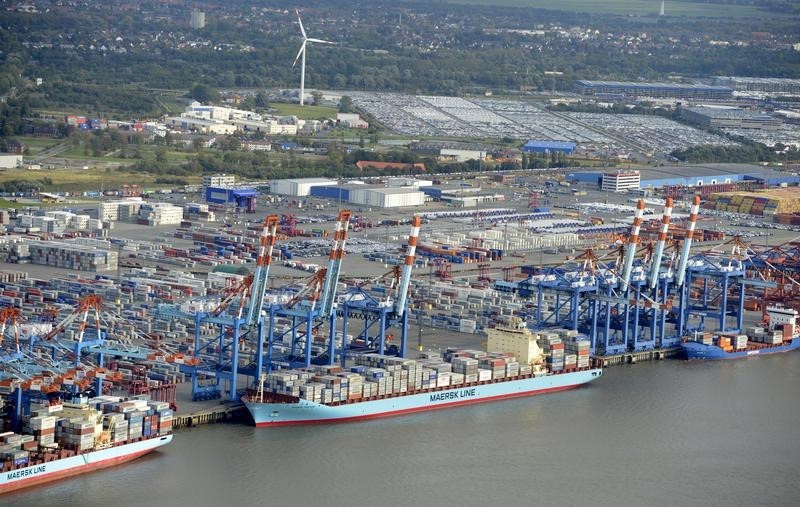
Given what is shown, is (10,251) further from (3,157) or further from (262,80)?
(262,80)

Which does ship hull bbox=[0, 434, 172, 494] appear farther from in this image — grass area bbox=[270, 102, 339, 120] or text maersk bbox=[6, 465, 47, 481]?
grass area bbox=[270, 102, 339, 120]

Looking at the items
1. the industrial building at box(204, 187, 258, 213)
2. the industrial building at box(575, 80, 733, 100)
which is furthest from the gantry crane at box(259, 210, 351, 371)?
the industrial building at box(575, 80, 733, 100)

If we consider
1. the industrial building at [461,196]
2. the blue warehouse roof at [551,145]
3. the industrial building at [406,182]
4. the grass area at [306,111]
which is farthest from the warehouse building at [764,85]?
the industrial building at [461,196]

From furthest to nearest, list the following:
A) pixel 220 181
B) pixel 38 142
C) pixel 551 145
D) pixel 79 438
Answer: pixel 551 145 → pixel 38 142 → pixel 220 181 → pixel 79 438

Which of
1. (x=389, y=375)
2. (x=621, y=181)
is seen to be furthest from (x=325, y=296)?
(x=621, y=181)

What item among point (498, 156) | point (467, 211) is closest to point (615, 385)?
point (467, 211)

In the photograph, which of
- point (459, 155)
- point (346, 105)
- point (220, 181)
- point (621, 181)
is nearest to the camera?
point (220, 181)

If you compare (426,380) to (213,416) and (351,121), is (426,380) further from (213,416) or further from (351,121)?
(351,121)
